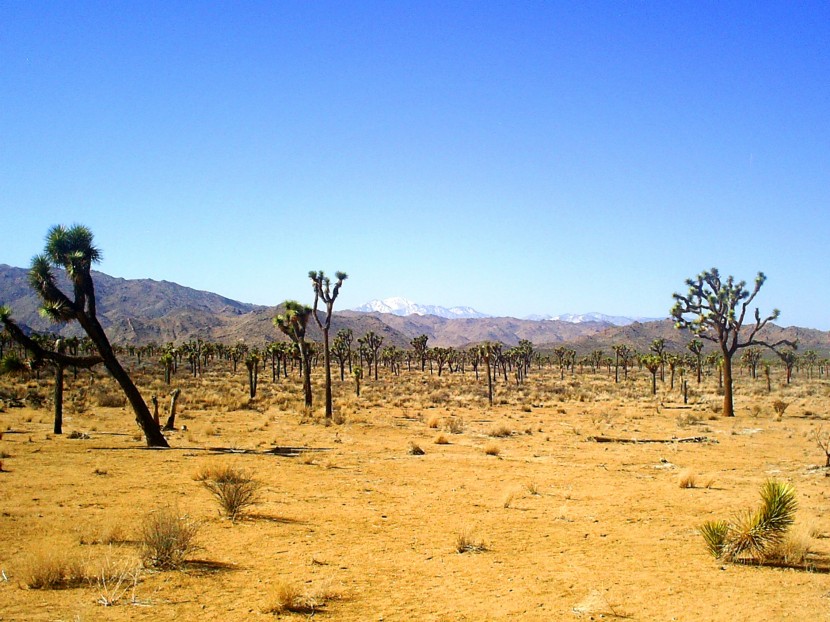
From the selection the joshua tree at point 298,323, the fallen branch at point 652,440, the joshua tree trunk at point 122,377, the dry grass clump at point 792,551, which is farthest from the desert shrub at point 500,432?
the dry grass clump at point 792,551

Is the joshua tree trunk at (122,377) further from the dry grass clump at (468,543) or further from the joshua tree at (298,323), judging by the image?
the joshua tree at (298,323)

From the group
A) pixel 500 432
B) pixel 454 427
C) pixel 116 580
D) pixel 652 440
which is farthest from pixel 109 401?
pixel 116 580

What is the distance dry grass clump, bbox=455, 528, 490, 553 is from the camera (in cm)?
957

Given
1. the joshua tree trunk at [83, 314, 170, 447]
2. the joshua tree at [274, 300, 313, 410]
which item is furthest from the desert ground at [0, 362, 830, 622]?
the joshua tree at [274, 300, 313, 410]

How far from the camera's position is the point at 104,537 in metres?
9.19

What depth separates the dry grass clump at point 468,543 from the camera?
377 inches

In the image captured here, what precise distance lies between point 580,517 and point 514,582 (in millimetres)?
4443

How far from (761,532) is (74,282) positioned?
801 inches

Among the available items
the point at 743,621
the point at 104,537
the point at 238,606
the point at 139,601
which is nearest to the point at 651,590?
the point at 743,621

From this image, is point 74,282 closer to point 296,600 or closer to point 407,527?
point 407,527

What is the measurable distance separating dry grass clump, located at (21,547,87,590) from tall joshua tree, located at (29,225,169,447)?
41.5ft

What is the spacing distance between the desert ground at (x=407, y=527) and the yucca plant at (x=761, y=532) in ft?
0.92

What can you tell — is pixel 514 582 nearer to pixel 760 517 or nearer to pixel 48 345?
pixel 760 517

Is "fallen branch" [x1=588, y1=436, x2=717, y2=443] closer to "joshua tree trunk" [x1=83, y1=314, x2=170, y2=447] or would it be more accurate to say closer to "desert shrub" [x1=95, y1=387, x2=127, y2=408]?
"joshua tree trunk" [x1=83, y1=314, x2=170, y2=447]
